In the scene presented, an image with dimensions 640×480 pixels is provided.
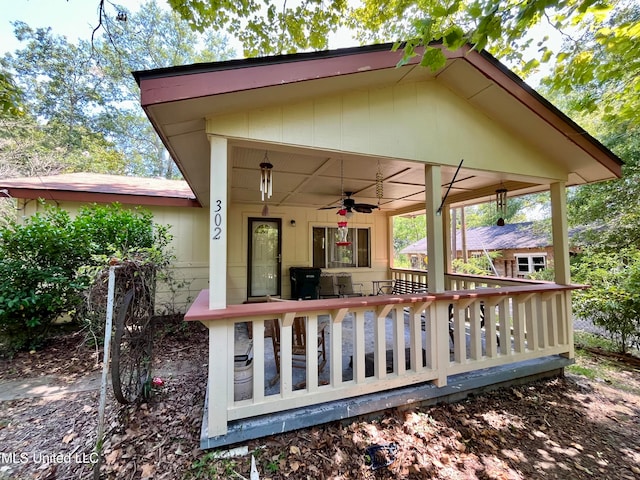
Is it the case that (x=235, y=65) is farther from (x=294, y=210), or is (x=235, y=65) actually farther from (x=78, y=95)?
(x=78, y=95)

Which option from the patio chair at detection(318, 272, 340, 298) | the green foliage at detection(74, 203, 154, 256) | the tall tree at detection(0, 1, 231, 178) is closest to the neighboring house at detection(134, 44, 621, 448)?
the green foliage at detection(74, 203, 154, 256)

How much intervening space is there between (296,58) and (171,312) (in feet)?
17.6

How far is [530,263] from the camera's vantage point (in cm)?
1354

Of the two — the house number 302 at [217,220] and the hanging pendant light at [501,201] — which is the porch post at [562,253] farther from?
the house number 302 at [217,220]

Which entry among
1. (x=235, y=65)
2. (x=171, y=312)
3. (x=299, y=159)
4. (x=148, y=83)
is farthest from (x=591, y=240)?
(x=171, y=312)

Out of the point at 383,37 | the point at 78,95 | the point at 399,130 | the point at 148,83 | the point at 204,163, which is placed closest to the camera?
the point at 148,83

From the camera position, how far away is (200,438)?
6.73 ft

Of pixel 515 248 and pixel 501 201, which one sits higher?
pixel 501 201

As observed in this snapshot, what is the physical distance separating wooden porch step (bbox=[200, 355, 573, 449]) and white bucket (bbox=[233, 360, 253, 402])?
0.19 metres

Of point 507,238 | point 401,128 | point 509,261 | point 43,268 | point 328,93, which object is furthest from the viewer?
point 507,238

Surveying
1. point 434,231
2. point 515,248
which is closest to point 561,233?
point 434,231

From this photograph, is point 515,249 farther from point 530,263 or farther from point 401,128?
point 401,128

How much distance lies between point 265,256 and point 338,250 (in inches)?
79.3

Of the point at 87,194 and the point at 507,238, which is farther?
the point at 507,238
